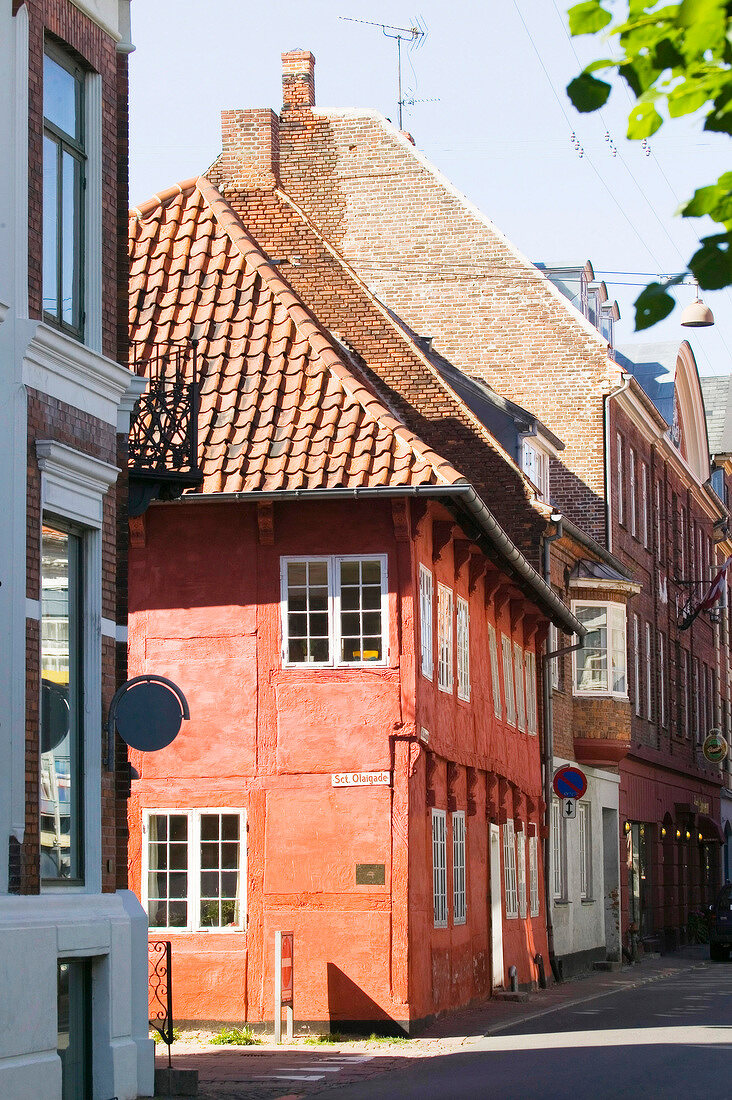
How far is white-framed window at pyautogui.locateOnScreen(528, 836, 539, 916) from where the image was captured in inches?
1122

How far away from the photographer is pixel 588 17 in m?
5.33

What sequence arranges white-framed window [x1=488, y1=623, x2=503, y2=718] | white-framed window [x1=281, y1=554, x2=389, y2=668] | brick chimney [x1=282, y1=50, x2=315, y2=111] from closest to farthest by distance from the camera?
white-framed window [x1=281, y1=554, x2=389, y2=668] < white-framed window [x1=488, y1=623, x2=503, y2=718] < brick chimney [x1=282, y1=50, x2=315, y2=111]

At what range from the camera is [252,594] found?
785 inches

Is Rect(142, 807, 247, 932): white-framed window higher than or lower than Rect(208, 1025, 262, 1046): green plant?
higher

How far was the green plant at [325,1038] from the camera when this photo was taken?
18.2m

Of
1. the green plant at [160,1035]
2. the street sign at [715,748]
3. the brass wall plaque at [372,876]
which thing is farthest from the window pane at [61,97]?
the street sign at [715,748]

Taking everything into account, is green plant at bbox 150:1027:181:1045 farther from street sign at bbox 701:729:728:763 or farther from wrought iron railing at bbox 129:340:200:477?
street sign at bbox 701:729:728:763

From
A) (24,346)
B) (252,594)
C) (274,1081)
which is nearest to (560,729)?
(252,594)

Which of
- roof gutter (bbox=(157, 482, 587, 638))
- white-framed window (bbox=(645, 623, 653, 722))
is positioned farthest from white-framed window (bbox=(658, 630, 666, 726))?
roof gutter (bbox=(157, 482, 587, 638))

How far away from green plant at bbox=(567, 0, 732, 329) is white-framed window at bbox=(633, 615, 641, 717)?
3403 cm

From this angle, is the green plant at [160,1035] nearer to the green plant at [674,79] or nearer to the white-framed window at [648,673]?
the green plant at [674,79]

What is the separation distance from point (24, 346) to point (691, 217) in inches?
307

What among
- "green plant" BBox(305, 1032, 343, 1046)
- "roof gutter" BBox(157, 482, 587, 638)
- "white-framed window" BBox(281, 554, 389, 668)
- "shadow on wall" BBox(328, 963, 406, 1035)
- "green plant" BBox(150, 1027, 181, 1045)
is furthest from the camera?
"white-framed window" BBox(281, 554, 389, 668)

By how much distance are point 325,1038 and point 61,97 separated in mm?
9678
